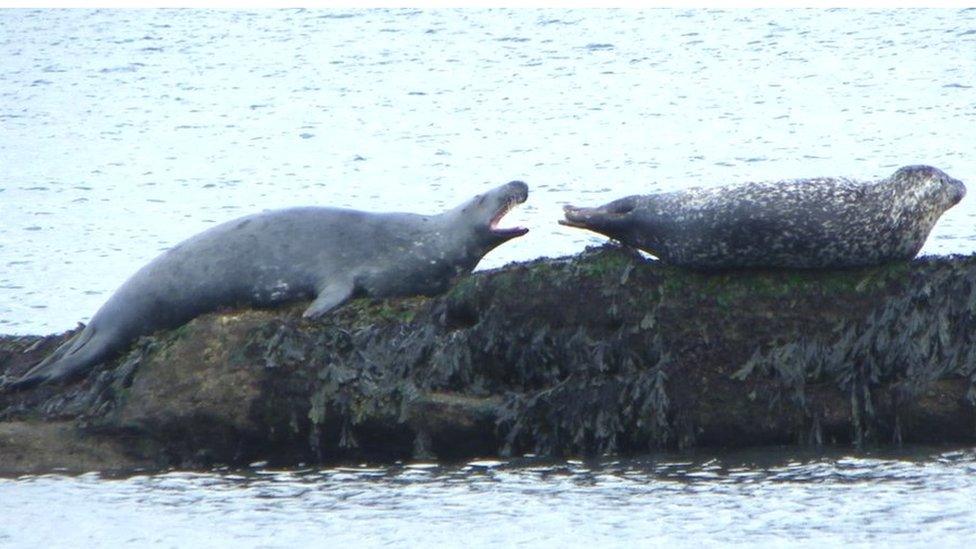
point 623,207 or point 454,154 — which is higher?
point 623,207

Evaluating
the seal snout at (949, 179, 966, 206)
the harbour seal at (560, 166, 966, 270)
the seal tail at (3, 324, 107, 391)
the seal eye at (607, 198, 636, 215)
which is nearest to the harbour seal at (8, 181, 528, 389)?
the seal tail at (3, 324, 107, 391)

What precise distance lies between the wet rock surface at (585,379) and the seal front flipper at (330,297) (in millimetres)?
219

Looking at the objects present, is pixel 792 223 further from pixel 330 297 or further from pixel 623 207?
pixel 330 297

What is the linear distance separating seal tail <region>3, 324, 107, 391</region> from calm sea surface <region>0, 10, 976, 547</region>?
0.91 m

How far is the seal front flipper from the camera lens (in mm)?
9242

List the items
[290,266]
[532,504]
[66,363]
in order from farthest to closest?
[290,266] → [66,363] → [532,504]

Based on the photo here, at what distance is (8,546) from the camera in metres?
7.57

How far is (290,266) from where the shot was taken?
9.65 metres

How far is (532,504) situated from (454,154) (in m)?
18.7

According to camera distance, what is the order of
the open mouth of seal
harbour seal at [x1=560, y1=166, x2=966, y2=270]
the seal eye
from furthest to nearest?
the open mouth of seal, the seal eye, harbour seal at [x1=560, y1=166, x2=966, y2=270]

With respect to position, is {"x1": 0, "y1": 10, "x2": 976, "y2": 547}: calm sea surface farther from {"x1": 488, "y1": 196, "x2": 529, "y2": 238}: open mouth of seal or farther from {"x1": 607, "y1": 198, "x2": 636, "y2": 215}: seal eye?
{"x1": 488, "y1": 196, "x2": 529, "y2": 238}: open mouth of seal

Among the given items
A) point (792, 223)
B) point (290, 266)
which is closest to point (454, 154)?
point (290, 266)

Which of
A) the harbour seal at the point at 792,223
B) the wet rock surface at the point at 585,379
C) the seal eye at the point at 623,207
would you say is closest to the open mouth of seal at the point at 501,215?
the seal eye at the point at 623,207

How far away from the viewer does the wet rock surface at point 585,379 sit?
8.68m
